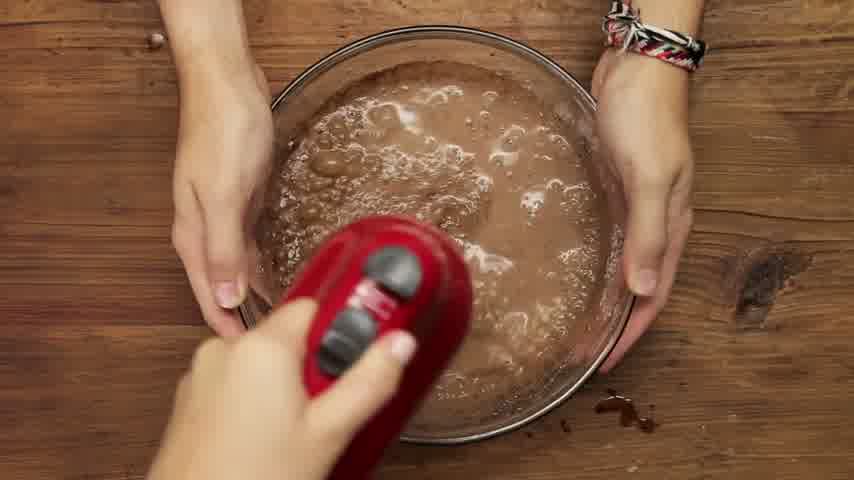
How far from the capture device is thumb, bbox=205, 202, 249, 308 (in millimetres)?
627

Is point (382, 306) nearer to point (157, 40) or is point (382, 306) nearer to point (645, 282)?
point (645, 282)

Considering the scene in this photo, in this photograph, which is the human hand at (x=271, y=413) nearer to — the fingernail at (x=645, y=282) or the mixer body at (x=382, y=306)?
the mixer body at (x=382, y=306)

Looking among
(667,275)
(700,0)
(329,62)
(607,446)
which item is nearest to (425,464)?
(607,446)

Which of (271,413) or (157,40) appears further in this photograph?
(157,40)

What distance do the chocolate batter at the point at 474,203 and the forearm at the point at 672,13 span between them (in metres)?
0.14

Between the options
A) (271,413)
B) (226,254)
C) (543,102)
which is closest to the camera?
(271,413)

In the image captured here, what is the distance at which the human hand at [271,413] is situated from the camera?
404 mm

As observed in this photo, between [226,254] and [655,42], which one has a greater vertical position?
[655,42]

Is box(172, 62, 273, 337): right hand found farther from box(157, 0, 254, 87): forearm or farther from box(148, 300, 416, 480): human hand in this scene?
box(148, 300, 416, 480): human hand

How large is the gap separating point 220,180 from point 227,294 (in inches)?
3.9

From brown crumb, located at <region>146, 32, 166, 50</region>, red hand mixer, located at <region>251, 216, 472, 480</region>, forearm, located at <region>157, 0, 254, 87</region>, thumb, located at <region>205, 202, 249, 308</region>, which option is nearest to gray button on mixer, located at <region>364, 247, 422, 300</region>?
red hand mixer, located at <region>251, 216, 472, 480</region>

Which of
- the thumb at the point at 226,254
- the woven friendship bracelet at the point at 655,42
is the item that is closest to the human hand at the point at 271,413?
the thumb at the point at 226,254

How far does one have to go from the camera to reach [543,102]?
2.40 feet

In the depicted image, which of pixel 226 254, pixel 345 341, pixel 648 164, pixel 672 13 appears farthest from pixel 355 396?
pixel 672 13
